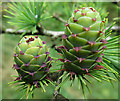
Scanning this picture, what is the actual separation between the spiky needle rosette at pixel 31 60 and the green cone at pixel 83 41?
86 mm

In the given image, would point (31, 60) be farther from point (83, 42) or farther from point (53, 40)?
point (53, 40)

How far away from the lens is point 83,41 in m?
0.52

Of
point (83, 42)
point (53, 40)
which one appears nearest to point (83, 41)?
point (83, 42)

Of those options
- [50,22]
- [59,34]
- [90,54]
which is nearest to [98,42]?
[90,54]

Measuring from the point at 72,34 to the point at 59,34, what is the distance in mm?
415

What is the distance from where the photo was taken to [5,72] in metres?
2.16

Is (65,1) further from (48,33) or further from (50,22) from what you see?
(48,33)

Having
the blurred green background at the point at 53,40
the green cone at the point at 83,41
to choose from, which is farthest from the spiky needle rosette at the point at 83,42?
the blurred green background at the point at 53,40

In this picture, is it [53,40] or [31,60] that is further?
[53,40]

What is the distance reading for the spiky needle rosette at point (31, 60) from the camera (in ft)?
1.81

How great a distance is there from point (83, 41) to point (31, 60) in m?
0.19

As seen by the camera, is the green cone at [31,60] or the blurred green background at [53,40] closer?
the green cone at [31,60]

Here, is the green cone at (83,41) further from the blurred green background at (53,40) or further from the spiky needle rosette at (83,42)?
the blurred green background at (53,40)

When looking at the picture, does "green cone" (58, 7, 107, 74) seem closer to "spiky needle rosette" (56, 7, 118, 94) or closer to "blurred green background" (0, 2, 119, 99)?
"spiky needle rosette" (56, 7, 118, 94)
